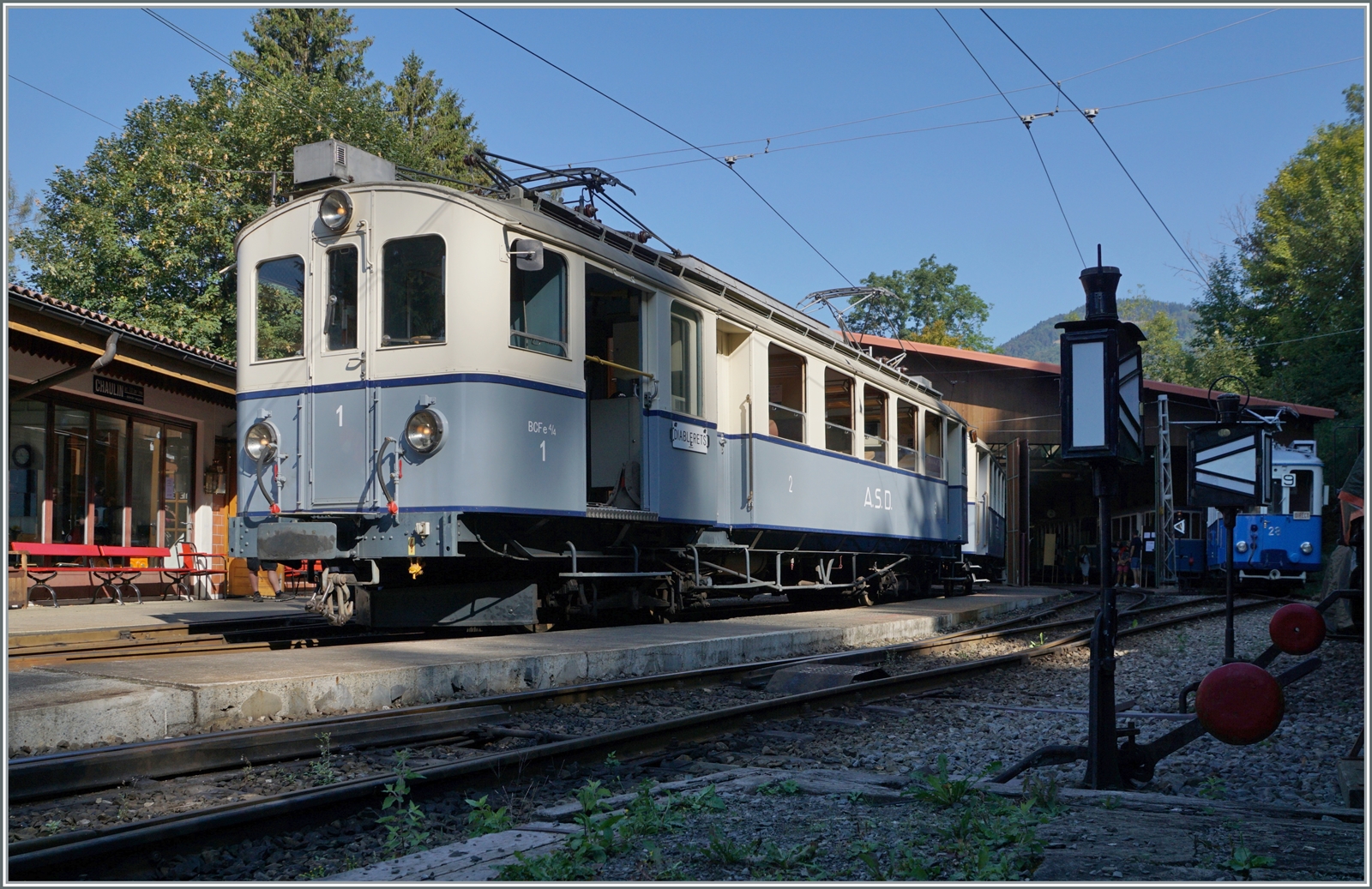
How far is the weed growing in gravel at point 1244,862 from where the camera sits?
3148 mm

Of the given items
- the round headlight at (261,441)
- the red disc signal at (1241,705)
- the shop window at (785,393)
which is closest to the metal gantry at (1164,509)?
the shop window at (785,393)

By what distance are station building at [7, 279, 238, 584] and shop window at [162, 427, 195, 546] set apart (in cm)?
2

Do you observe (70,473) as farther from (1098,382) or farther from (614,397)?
(1098,382)

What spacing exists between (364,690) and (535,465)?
2.65 m

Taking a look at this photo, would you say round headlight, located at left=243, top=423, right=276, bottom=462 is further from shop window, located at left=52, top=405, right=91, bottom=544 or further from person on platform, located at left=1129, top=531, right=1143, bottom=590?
person on platform, located at left=1129, top=531, right=1143, bottom=590

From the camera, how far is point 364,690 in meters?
6.50

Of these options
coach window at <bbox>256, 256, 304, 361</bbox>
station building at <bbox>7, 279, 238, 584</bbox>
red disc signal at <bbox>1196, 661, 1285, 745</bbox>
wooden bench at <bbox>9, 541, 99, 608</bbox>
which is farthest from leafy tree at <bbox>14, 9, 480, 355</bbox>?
red disc signal at <bbox>1196, 661, 1285, 745</bbox>

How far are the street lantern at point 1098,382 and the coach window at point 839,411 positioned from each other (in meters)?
8.27

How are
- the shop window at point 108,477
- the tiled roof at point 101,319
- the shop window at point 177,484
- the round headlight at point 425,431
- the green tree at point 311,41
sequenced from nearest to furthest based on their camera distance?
the round headlight at point 425,431 < the tiled roof at point 101,319 < the shop window at point 108,477 < the shop window at point 177,484 < the green tree at point 311,41

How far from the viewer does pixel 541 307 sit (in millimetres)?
8969

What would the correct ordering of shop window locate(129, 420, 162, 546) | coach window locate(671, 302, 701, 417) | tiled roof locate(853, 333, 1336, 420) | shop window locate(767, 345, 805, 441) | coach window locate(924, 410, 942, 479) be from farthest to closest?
tiled roof locate(853, 333, 1336, 420) → coach window locate(924, 410, 942, 479) → shop window locate(129, 420, 162, 546) → shop window locate(767, 345, 805, 441) → coach window locate(671, 302, 701, 417)

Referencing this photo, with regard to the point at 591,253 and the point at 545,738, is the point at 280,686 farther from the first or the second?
the point at 591,253

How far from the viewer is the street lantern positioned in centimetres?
473

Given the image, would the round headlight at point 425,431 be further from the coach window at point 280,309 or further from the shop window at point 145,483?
the shop window at point 145,483
